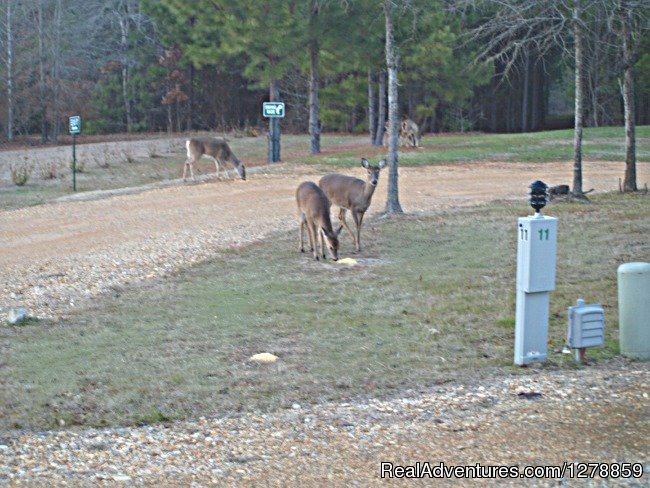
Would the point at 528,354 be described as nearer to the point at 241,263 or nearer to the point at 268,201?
the point at 241,263

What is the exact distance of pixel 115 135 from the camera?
182ft

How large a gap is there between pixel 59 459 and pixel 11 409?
163 centimetres

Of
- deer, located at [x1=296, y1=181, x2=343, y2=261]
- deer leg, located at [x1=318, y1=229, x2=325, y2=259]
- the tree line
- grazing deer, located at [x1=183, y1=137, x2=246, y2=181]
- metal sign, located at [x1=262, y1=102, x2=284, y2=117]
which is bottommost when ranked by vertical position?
deer leg, located at [x1=318, y1=229, x2=325, y2=259]

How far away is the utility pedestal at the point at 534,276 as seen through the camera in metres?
8.00

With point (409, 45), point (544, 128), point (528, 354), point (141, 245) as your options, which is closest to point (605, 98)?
point (544, 128)

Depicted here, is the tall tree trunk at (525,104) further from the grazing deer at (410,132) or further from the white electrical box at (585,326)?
the white electrical box at (585,326)

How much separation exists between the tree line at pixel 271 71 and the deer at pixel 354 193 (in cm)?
1089

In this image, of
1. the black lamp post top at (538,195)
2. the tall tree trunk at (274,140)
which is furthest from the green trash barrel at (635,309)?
the tall tree trunk at (274,140)

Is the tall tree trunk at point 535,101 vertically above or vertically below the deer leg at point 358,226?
above

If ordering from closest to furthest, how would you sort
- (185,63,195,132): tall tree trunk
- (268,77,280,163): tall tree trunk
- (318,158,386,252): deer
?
(318,158,386,252): deer, (268,77,280,163): tall tree trunk, (185,63,195,132): tall tree trunk

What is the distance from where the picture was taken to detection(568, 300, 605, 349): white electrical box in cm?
802

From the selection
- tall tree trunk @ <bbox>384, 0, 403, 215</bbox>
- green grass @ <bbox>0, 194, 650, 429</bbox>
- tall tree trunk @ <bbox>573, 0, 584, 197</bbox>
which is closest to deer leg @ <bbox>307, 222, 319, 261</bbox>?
green grass @ <bbox>0, 194, 650, 429</bbox>

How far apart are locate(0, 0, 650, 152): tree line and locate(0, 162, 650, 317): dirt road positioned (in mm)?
4520

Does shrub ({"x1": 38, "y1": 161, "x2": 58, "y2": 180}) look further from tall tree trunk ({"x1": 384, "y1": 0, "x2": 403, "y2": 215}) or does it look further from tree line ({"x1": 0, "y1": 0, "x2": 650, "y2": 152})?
tall tree trunk ({"x1": 384, "y1": 0, "x2": 403, "y2": 215})
